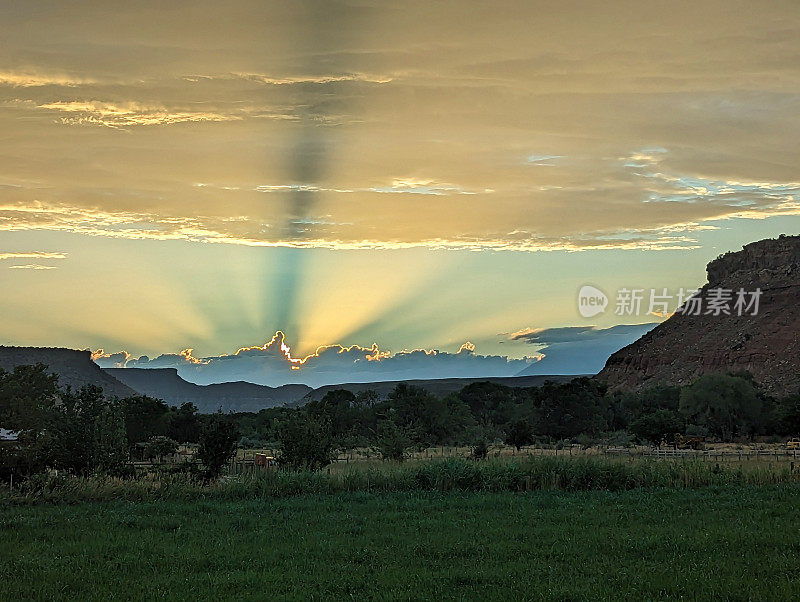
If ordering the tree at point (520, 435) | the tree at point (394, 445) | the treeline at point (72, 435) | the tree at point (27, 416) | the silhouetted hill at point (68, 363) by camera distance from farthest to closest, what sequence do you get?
the silhouetted hill at point (68, 363) < the tree at point (520, 435) < the tree at point (394, 445) < the treeline at point (72, 435) < the tree at point (27, 416)

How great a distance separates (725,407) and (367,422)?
1359 inches

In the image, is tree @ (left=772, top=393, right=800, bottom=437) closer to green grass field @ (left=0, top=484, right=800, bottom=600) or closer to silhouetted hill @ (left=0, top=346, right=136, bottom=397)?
green grass field @ (left=0, top=484, right=800, bottom=600)

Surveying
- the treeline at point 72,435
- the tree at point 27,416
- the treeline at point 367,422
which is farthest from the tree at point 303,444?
the tree at point 27,416

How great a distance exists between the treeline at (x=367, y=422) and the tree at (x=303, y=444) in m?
0.04

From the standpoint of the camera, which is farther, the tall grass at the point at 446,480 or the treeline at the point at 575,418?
the treeline at the point at 575,418

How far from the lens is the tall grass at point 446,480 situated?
81.2 ft

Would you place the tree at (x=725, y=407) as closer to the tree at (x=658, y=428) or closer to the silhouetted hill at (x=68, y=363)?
the tree at (x=658, y=428)

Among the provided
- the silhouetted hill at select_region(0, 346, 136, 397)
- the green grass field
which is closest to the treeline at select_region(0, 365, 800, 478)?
the green grass field

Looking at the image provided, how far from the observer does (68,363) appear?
496 ft

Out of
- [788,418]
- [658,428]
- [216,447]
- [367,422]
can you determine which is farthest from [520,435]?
[216,447]

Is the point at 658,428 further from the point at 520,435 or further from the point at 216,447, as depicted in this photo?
the point at 216,447

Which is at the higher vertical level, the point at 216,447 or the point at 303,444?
the point at 216,447

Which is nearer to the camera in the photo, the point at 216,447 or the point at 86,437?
the point at 86,437

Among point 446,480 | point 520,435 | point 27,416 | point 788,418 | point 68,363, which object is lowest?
point 520,435
